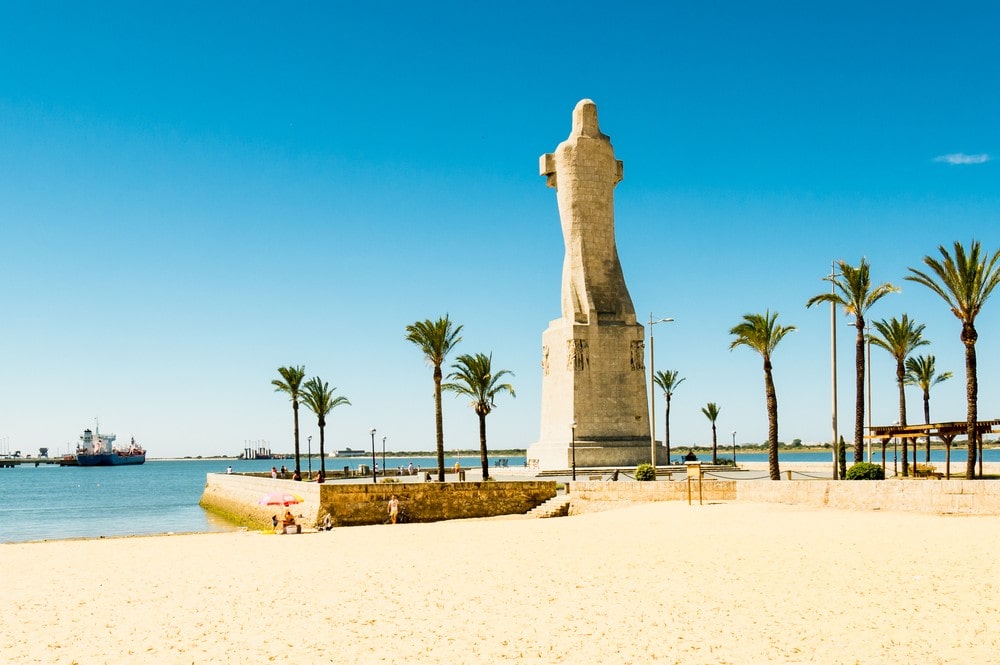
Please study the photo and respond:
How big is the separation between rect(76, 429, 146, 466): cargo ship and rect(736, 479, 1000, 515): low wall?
577 feet

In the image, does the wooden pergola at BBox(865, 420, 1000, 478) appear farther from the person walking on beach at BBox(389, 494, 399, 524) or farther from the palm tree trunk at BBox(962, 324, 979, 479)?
the person walking on beach at BBox(389, 494, 399, 524)

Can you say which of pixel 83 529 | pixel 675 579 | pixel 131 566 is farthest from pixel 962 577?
pixel 83 529

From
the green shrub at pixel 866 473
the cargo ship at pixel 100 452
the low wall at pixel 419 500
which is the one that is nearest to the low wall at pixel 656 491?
the low wall at pixel 419 500

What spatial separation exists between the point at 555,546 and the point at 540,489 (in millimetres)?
11320

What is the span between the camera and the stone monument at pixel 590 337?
38094 mm

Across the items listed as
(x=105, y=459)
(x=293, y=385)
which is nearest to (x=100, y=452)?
(x=105, y=459)

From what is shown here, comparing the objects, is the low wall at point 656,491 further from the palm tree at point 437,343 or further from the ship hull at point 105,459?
the ship hull at point 105,459

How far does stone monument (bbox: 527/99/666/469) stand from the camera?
38.1m

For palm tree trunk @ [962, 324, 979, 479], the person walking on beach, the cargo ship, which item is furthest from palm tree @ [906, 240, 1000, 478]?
the cargo ship

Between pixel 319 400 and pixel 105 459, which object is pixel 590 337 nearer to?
pixel 319 400

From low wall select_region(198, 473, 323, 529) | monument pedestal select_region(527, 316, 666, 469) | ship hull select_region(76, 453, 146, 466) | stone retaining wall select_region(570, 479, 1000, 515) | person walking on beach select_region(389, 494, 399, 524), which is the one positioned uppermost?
monument pedestal select_region(527, 316, 666, 469)

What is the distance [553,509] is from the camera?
95.7 ft

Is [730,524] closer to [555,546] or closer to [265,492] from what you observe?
[555,546]

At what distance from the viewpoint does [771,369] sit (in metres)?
32.7
